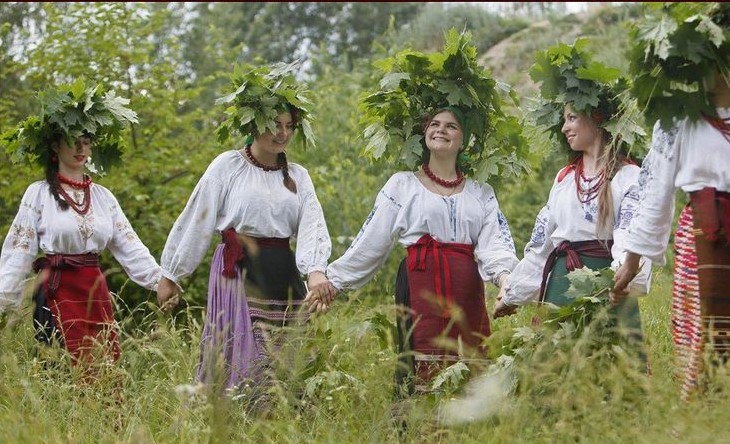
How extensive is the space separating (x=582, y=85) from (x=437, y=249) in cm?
107

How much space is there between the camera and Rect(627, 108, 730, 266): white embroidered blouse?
432cm

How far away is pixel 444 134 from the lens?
19.9ft

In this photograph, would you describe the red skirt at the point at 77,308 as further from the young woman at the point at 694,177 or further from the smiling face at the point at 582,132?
the young woman at the point at 694,177

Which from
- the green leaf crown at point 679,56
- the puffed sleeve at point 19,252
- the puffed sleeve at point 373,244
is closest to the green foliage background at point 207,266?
the puffed sleeve at point 19,252

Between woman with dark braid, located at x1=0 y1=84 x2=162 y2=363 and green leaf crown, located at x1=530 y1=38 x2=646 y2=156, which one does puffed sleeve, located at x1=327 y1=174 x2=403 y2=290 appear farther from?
woman with dark braid, located at x1=0 y1=84 x2=162 y2=363

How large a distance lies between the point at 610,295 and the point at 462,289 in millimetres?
1060

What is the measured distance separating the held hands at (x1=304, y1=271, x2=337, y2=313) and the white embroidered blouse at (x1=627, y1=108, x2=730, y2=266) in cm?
190

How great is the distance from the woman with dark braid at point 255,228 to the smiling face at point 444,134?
739mm

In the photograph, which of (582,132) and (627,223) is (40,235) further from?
(627,223)

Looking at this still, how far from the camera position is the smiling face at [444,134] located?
6.03m

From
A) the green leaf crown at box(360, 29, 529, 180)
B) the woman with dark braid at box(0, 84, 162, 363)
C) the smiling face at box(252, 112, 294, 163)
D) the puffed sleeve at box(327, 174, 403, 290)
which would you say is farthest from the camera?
the woman with dark braid at box(0, 84, 162, 363)

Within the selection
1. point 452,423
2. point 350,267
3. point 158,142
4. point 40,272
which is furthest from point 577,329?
point 158,142

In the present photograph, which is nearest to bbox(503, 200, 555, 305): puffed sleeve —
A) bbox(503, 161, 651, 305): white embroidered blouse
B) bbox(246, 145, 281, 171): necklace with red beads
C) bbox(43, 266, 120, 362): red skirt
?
bbox(503, 161, 651, 305): white embroidered blouse

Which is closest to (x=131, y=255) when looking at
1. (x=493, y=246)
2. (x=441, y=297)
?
(x=441, y=297)
